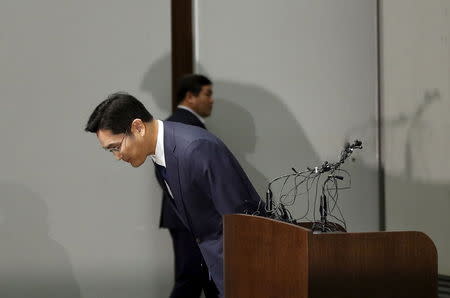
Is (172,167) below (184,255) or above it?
above

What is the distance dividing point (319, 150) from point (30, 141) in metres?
1.75

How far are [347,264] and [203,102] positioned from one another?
7.97 feet

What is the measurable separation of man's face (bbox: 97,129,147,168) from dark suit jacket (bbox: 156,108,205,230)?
5.21 ft

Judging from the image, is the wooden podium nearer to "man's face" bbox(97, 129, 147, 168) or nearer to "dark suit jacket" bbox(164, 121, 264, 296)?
"dark suit jacket" bbox(164, 121, 264, 296)

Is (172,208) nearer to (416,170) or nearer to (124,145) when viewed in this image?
(416,170)

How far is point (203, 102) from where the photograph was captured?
409cm

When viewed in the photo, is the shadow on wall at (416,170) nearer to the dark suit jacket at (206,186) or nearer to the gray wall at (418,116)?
the gray wall at (418,116)

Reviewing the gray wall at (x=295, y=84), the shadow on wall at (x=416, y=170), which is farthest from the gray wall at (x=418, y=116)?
the gray wall at (x=295, y=84)

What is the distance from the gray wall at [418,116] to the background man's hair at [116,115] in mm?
2329

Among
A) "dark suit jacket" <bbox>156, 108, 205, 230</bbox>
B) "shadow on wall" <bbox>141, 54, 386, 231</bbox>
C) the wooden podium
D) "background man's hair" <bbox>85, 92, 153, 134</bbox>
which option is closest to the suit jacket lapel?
"background man's hair" <bbox>85, 92, 153, 134</bbox>

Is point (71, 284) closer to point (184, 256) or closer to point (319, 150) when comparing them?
point (184, 256)

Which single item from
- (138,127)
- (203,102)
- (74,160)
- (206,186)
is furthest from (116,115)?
(203,102)

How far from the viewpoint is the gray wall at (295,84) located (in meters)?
4.34

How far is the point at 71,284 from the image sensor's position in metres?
3.90
